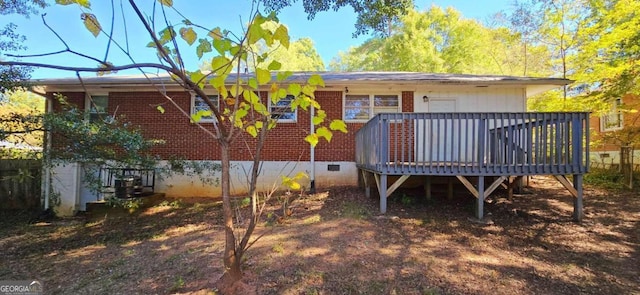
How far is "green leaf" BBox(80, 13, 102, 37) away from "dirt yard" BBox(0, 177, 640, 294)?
2679mm

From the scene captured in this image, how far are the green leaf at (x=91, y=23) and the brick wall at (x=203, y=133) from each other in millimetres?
6716

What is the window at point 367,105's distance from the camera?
29.0ft

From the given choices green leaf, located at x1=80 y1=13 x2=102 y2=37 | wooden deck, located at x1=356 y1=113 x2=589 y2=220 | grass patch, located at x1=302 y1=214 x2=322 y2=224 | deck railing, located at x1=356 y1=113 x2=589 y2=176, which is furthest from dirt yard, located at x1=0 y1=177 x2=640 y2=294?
green leaf, located at x1=80 y1=13 x2=102 y2=37

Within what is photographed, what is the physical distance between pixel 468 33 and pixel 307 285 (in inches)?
891

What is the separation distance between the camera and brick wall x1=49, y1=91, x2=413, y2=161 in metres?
8.81

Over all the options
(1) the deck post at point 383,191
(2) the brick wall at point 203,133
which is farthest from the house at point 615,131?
(1) the deck post at point 383,191

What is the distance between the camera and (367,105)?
349 inches

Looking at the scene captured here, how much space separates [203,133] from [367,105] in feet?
15.6

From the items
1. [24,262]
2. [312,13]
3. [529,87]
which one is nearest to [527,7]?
[529,87]

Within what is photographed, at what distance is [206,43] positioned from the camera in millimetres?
2275

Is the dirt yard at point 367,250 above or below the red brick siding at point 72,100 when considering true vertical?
below

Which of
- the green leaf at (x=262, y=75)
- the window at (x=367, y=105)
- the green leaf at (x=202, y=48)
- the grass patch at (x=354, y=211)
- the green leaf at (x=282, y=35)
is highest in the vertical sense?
the window at (x=367, y=105)

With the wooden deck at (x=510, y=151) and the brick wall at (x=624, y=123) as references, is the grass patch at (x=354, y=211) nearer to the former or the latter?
the wooden deck at (x=510, y=151)

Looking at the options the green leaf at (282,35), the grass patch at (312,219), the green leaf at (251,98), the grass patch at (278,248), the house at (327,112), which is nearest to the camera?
the green leaf at (282,35)
